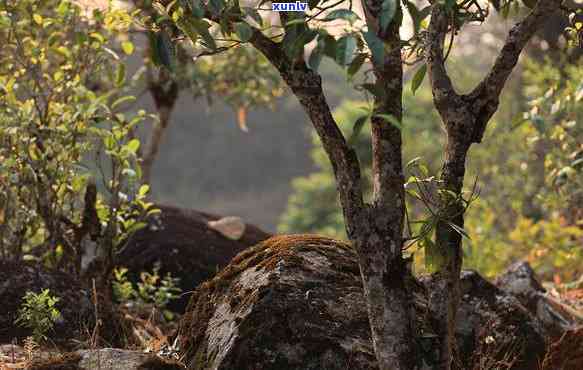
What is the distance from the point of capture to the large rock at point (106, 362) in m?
3.82

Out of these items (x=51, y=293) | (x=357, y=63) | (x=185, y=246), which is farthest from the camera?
(x=185, y=246)

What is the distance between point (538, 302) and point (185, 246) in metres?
3.03

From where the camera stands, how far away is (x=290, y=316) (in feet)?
12.9

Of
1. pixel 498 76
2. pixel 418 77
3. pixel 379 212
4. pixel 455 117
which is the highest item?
pixel 498 76

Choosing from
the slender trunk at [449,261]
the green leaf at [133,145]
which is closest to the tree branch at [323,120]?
the slender trunk at [449,261]

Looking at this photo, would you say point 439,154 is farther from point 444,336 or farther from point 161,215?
point 444,336

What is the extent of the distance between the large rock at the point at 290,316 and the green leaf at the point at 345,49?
1.55m

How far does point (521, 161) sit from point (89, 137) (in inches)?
362

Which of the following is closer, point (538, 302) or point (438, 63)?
point (438, 63)

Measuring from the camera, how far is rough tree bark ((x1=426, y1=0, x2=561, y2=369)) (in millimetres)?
3666

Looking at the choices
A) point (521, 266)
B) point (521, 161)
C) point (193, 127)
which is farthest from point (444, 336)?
point (193, 127)

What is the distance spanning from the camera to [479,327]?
5.02 meters

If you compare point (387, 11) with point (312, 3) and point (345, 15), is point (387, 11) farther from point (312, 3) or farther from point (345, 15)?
point (312, 3)

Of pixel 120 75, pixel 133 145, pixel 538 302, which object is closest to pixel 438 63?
pixel 133 145
